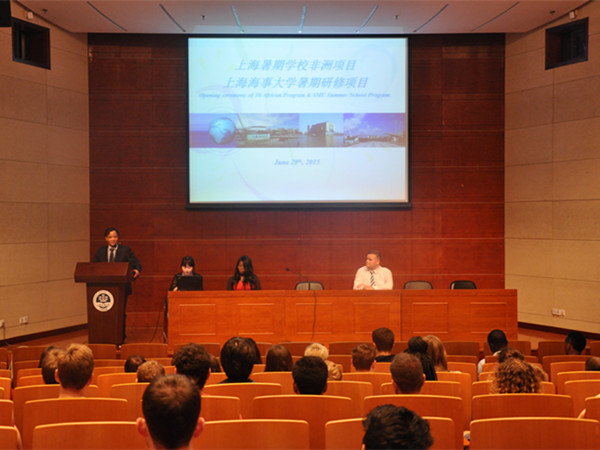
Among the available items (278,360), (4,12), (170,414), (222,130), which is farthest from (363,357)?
(222,130)

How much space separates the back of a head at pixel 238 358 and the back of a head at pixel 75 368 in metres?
0.72

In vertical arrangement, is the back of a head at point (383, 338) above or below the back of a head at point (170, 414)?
below

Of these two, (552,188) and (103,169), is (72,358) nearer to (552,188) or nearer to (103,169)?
(103,169)

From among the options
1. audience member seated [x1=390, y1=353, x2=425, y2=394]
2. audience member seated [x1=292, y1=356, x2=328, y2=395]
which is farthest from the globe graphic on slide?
audience member seated [x1=390, y1=353, x2=425, y2=394]

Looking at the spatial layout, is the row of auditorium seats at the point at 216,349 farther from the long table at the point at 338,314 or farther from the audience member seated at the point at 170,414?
the audience member seated at the point at 170,414

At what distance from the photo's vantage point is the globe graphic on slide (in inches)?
393

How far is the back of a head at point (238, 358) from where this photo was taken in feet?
10.9

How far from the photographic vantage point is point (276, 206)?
10.1m

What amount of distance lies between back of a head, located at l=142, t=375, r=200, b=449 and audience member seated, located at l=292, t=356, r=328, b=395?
1.40 meters

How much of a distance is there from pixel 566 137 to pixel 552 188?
A: 0.81m

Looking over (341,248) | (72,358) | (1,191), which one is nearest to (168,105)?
(1,191)

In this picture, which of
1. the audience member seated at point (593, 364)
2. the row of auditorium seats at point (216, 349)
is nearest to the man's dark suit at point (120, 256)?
the row of auditorium seats at point (216, 349)

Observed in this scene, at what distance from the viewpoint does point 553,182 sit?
9586 mm

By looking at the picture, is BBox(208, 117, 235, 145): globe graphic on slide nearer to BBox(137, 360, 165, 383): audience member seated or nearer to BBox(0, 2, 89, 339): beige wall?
BBox(0, 2, 89, 339): beige wall
